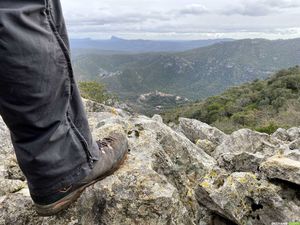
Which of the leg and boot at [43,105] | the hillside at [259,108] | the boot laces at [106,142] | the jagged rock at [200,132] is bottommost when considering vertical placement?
the hillside at [259,108]

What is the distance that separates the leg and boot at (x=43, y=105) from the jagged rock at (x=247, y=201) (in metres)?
2.85

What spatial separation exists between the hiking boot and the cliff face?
269mm

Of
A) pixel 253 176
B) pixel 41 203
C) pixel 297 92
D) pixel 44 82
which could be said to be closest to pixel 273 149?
pixel 253 176

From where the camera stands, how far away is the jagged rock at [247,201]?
5691 millimetres

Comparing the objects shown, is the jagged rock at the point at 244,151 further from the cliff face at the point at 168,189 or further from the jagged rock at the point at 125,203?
the jagged rock at the point at 125,203

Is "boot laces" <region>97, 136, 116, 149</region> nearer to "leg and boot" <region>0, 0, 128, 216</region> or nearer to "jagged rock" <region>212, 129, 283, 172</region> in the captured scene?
"leg and boot" <region>0, 0, 128, 216</region>

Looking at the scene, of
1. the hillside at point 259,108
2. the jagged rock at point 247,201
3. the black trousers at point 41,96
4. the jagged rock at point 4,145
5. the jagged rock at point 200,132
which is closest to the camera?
the black trousers at point 41,96

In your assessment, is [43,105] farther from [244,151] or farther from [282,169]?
[244,151]

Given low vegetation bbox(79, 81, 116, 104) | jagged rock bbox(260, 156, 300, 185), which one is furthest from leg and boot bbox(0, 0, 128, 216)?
low vegetation bbox(79, 81, 116, 104)


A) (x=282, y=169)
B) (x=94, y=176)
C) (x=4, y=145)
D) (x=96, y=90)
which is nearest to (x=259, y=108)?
(x=96, y=90)

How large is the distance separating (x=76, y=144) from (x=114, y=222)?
1342 millimetres

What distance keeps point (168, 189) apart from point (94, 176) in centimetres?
104

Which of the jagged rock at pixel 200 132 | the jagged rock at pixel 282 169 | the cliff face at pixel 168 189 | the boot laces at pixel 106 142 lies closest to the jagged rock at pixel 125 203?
the cliff face at pixel 168 189

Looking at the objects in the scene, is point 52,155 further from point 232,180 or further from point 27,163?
point 232,180
